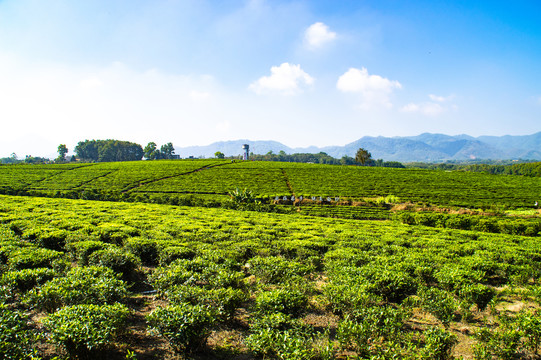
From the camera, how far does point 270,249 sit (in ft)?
47.4

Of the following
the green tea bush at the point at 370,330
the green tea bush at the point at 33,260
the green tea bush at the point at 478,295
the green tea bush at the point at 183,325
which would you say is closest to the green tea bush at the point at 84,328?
the green tea bush at the point at 183,325

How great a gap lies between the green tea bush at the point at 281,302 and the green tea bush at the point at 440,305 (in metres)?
4.07

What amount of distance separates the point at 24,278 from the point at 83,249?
10.6ft

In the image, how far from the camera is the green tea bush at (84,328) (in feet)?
18.8

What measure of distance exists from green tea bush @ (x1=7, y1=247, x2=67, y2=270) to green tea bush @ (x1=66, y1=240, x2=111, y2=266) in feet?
2.76

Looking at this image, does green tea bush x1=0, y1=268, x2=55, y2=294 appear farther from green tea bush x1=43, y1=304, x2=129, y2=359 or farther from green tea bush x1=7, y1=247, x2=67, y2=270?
green tea bush x1=43, y1=304, x2=129, y2=359

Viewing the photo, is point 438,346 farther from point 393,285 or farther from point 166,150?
point 166,150

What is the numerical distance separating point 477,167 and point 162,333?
233987 millimetres

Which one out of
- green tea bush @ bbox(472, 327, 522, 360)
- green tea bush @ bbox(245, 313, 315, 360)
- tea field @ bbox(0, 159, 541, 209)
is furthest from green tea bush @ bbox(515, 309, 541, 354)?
tea field @ bbox(0, 159, 541, 209)

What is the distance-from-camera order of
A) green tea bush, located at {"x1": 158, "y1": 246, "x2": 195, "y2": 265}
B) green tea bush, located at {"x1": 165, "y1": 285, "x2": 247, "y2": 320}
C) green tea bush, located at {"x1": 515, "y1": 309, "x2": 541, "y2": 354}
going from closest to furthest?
green tea bush, located at {"x1": 515, "y1": 309, "x2": 541, "y2": 354}, green tea bush, located at {"x1": 165, "y1": 285, "x2": 247, "y2": 320}, green tea bush, located at {"x1": 158, "y1": 246, "x2": 195, "y2": 265}

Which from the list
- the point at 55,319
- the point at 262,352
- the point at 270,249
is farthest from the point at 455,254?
the point at 55,319

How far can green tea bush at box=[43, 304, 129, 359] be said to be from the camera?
5.73 meters

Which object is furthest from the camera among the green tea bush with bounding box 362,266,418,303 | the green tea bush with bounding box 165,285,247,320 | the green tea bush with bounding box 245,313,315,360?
the green tea bush with bounding box 362,266,418,303

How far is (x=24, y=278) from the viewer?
869cm
